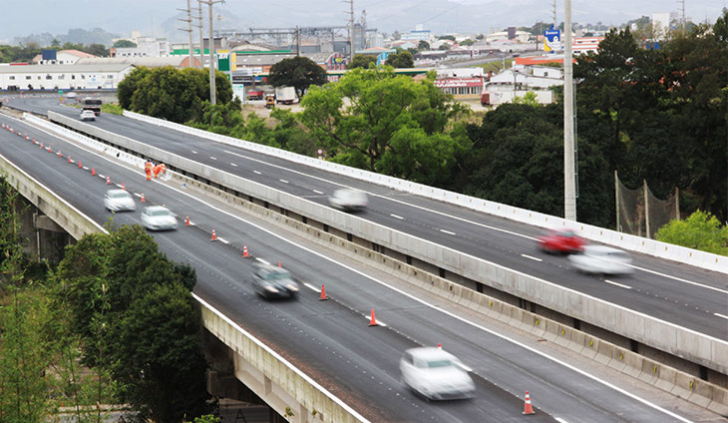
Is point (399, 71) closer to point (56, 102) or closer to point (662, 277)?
point (56, 102)

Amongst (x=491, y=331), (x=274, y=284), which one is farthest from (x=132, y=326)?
(x=491, y=331)

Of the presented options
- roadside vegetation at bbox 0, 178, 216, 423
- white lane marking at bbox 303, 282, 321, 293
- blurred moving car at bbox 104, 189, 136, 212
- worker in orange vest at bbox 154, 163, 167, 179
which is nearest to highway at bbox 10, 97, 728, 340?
worker in orange vest at bbox 154, 163, 167, 179

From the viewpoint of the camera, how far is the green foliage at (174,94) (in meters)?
129

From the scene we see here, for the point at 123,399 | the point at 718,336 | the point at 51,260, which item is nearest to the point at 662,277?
the point at 718,336

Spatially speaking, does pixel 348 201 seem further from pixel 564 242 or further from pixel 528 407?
pixel 528 407

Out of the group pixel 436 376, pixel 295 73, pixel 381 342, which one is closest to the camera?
pixel 436 376

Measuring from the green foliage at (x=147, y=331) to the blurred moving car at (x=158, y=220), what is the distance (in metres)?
11.8

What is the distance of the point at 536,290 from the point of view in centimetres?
3566

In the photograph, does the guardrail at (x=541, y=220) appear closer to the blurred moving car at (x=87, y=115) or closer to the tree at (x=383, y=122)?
Result: the tree at (x=383, y=122)

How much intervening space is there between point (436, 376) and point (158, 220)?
31.5 metres

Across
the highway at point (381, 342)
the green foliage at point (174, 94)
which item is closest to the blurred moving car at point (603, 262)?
the highway at point (381, 342)

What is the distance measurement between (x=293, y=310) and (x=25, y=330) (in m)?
11.5

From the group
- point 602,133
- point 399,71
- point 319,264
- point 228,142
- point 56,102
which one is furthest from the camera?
point 399,71

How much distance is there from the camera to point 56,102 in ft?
524
